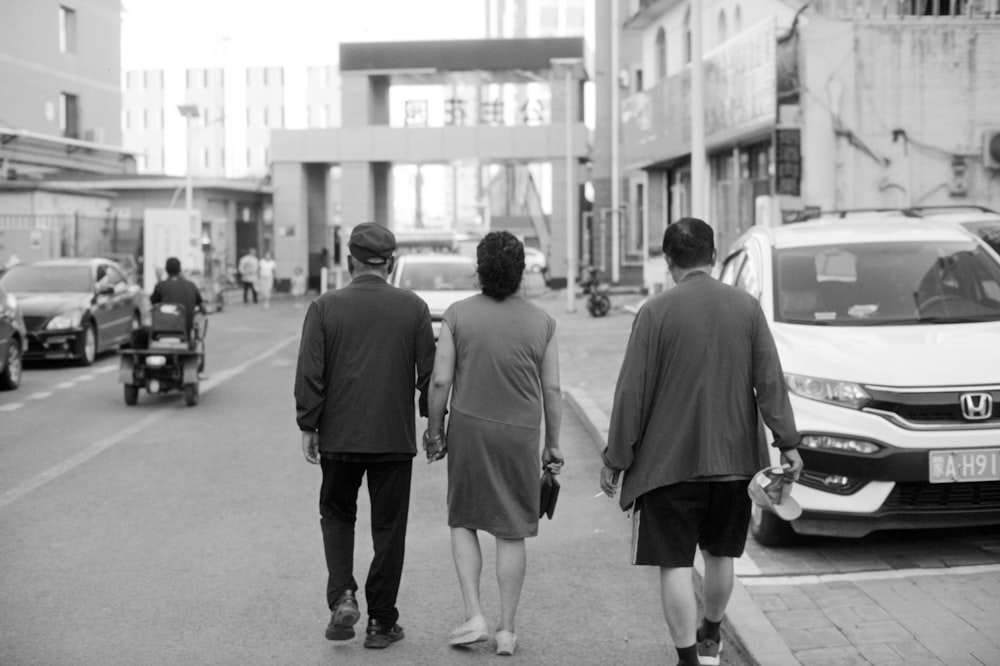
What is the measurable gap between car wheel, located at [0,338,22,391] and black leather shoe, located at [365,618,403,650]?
39.3 ft

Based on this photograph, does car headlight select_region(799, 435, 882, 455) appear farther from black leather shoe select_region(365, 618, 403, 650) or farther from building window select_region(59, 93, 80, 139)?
building window select_region(59, 93, 80, 139)

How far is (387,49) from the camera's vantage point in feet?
171

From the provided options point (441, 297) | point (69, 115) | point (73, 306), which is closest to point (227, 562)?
point (441, 297)

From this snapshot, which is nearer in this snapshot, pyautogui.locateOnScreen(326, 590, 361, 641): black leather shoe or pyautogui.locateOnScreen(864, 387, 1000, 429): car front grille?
pyautogui.locateOnScreen(326, 590, 361, 641): black leather shoe

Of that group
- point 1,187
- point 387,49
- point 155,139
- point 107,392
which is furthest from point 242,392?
point 155,139

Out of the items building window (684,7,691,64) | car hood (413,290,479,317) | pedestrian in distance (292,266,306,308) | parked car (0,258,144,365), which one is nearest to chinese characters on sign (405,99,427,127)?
pedestrian in distance (292,266,306,308)

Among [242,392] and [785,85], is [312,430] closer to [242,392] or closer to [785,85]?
[242,392]

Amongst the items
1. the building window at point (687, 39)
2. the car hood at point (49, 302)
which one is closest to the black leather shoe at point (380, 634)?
the car hood at point (49, 302)

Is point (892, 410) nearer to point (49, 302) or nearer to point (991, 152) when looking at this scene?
point (991, 152)

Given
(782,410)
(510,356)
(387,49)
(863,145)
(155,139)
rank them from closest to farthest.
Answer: (782,410) < (510,356) < (863,145) < (387,49) < (155,139)

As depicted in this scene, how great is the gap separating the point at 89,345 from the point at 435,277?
5.26m

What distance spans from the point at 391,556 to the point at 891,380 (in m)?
2.87

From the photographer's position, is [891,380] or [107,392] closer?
[891,380]

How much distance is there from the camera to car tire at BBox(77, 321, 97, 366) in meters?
20.3
